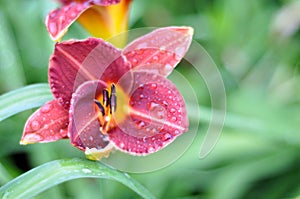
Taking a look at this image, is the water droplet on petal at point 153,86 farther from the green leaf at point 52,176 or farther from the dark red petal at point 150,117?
the green leaf at point 52,176

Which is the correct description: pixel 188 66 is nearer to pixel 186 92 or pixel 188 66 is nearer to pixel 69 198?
pixel 186 92

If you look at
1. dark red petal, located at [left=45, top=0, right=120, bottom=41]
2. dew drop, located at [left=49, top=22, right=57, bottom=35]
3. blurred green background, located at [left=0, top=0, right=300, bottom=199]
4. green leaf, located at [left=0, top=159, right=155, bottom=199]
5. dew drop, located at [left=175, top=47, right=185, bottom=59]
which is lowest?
blurred green background, located at [left=0, top=0, right=300, bottom=199]

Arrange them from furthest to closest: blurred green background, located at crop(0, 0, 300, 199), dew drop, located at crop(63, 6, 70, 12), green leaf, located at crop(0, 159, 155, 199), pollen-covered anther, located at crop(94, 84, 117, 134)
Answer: blurred green background, located at crop(0, 0, 300, 199) < dew drop, located at crop(63, 6, 70, 12) < pollen-covered anther, located at crop(94, 84, 117, 134) < green leaf, located at crop(0, 159, 155, 199)

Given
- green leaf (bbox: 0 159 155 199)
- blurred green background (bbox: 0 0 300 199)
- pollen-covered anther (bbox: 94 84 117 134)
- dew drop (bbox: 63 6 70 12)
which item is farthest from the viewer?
blurred green background (bbox: 0 0 300 199)

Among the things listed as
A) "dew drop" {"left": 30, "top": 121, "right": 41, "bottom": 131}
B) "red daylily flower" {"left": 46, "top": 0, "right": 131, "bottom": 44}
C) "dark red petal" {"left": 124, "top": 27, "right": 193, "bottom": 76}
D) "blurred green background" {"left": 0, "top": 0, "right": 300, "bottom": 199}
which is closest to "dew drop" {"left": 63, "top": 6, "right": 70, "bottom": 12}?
"red daylily flower" {"left": 46, "top": 0, "right": 131, "bottom": 44}

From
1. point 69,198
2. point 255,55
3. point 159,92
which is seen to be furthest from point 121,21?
point 255,55

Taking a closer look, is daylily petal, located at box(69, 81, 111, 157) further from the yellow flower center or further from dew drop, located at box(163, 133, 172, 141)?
dew drop, located at box(163, 133, 172, 141)
